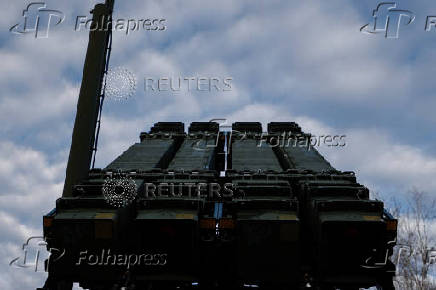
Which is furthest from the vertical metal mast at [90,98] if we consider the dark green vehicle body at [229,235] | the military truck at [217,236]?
the dark green vehicle body at [229,235]

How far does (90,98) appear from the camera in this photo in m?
13.0

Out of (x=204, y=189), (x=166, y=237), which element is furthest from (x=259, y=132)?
(x=166, y=237)

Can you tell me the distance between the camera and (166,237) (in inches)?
343

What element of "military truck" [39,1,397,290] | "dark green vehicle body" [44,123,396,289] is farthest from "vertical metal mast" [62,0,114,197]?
"dark green vehicle body" [44,123,396,289]

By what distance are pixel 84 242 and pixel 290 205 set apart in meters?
3.75

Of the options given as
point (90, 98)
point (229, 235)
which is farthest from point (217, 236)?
point (90, 98)

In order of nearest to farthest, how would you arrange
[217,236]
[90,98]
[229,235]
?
[229,235] → [217,236] → [90,98]

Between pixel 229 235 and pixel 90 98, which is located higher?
pixel 90 98

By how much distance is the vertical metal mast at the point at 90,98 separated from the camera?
1196 cm

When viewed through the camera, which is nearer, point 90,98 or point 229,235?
point 229,235

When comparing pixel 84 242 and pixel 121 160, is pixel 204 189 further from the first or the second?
pixel 121 160

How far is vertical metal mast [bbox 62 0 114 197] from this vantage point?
39.2 feet

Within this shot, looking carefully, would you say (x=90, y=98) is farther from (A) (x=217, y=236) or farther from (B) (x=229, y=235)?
(B) (x=229, y=235)

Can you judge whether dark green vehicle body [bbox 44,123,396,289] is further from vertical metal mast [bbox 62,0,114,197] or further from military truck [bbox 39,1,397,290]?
vertical metal mast [bbox 62,0,114,197]
